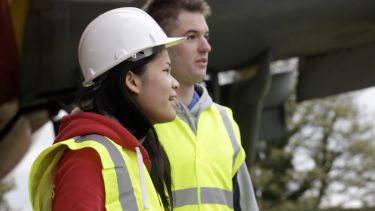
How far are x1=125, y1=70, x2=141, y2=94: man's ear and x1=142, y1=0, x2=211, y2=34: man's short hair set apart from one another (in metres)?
0.74

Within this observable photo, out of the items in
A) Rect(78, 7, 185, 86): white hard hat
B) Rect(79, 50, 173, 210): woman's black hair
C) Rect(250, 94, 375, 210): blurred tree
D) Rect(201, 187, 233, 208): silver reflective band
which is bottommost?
Rect(250, 94, 375, 210): blurred tree

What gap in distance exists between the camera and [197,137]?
291cm

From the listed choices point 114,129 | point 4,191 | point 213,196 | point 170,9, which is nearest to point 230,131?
point 213,196

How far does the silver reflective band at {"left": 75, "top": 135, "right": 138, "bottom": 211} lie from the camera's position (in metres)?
2.14

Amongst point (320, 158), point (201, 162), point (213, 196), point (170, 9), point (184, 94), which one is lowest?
point (320, 158)

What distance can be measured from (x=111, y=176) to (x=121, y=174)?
1.5 inches

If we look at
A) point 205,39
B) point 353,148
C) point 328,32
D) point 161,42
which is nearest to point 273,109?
point 328,32

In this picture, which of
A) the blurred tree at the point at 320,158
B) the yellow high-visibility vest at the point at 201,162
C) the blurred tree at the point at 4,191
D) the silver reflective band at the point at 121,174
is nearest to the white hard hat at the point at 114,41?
the silver reflective band at the point at 121,174

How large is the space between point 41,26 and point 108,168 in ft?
14.7

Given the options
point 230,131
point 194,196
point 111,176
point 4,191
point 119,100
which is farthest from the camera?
point 4,191

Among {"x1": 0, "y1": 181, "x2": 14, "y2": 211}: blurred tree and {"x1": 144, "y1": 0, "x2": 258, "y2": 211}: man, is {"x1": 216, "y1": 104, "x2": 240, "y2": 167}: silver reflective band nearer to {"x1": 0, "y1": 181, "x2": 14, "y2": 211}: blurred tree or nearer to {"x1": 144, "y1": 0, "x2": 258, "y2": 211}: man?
{"x1": 144, "y1": 0, "x2": 258, "y2": 211}: man

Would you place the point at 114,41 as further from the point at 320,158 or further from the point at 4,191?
the point at 320,158

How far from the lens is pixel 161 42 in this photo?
244 centimetres

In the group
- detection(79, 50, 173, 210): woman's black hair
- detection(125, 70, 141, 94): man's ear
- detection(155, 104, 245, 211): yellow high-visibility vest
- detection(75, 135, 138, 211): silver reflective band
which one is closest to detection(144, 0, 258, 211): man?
detection(155, 104, 245, 211): yellow high-visibility vest
